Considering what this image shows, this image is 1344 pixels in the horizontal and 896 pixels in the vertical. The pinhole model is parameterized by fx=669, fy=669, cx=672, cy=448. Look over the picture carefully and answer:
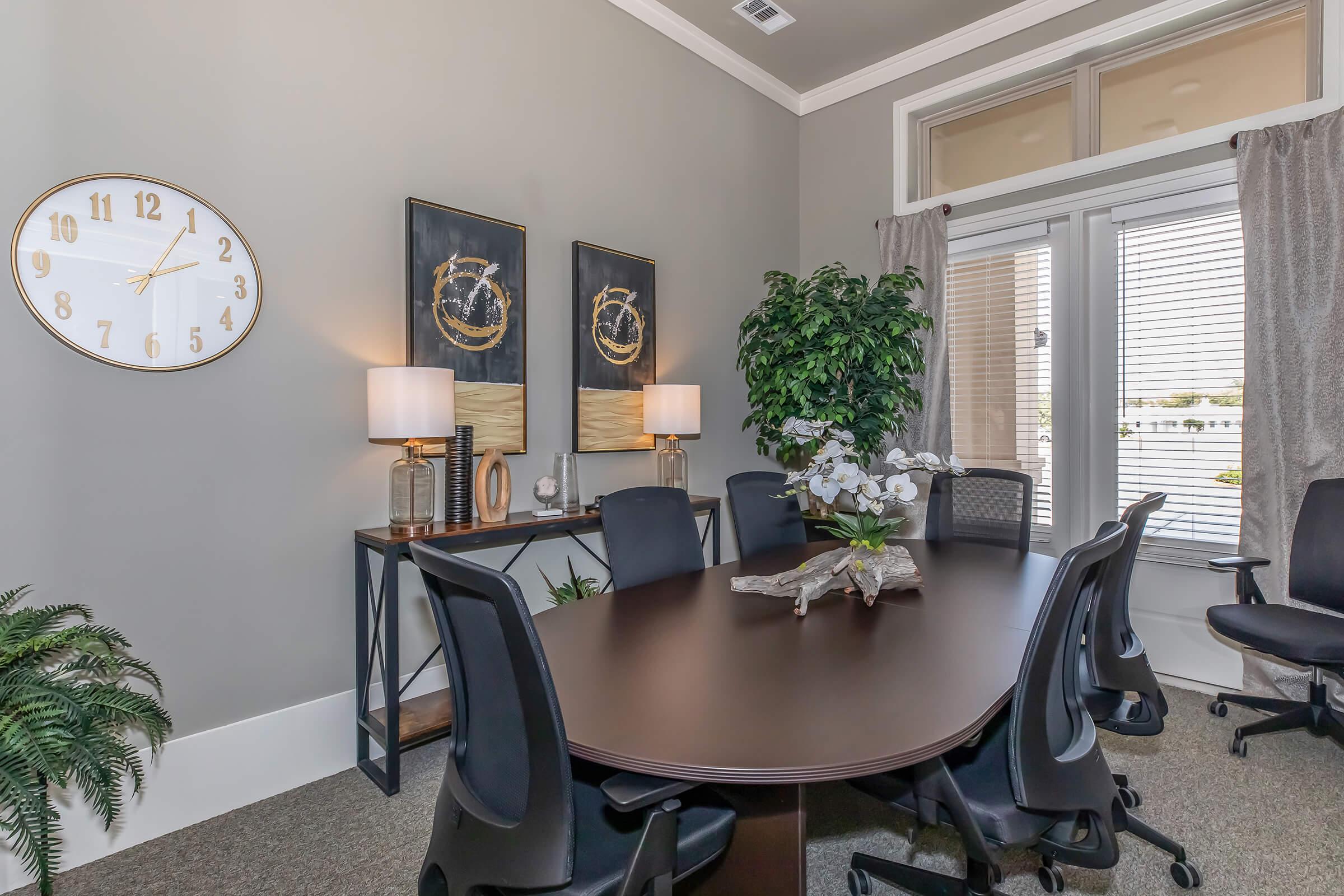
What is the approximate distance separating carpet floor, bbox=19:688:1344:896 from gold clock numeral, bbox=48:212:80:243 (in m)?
1.79

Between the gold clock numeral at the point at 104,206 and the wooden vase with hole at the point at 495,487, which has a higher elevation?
the gold clock numeral at the point at 104,206

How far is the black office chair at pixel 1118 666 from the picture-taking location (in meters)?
1.80

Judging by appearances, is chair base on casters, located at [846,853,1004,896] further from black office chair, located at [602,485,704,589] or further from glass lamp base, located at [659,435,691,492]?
glass lamp base, located at [659,435,691,492]

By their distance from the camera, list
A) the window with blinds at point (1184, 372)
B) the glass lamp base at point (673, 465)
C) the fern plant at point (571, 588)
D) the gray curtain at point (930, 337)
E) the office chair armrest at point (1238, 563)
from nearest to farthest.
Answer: the office chair armrest at point (1238, 563), the fern plant at point (571, 588), the window with blinds at point (1184, 372), the glass lamp base at point (673, 465), the gray curtain at point (930, 337)

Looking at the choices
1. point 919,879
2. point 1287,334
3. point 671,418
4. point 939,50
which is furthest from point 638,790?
point 939,50

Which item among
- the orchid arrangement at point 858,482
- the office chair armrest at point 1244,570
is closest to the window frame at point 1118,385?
the office chair armrest at point 1244,570

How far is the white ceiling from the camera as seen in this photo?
11.6ft

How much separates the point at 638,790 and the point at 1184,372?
11.3 ft

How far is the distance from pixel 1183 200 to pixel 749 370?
2.23 metres

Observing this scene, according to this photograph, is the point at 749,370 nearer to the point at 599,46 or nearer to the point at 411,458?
the point at 599,46

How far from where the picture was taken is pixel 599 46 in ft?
10.9

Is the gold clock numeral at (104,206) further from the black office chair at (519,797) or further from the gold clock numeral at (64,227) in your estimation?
the black office chair at (519,797)

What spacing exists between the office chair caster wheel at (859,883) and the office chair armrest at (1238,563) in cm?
204

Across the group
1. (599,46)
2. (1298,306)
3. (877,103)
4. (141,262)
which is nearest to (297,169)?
(141,262)
